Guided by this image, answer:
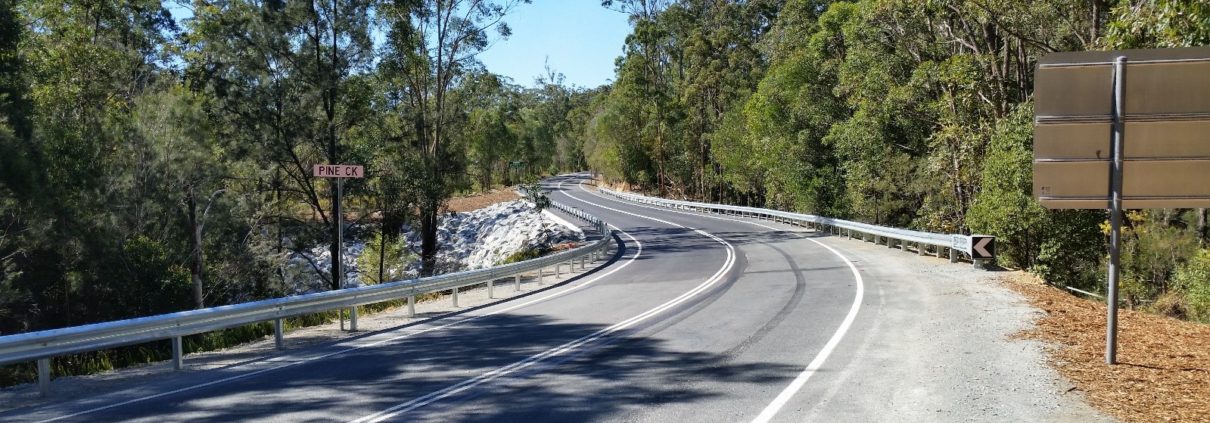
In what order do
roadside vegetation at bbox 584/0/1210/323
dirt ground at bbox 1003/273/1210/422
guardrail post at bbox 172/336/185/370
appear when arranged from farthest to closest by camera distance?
roadside vegetation at bbox 584/0/1210/323
guardrail post at bbox 172/336/185/370
dirt ground at bbox 1003/273/1210/422

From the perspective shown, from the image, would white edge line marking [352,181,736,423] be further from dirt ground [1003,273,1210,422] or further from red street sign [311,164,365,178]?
dirt ground [1003,273,1210,422]

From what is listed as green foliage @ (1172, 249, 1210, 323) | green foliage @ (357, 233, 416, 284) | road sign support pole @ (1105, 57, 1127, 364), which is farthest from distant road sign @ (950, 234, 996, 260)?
green foliage @ (357, 233, 416, 284)

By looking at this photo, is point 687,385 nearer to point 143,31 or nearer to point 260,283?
point 260,283

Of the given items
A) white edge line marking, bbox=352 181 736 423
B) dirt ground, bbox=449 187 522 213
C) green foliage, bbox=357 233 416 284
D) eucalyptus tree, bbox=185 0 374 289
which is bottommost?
green foliage, bbox=357 233 416 284

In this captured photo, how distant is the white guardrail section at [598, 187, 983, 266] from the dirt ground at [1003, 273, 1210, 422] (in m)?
7.03

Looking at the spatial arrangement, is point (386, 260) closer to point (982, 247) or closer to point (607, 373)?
point (982, 247)

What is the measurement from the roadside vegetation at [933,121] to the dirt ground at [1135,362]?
416cm

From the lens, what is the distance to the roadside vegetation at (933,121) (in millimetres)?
21344

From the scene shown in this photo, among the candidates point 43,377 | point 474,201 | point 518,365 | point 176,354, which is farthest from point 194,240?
point 474,201

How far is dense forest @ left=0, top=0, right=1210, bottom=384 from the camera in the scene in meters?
20.3

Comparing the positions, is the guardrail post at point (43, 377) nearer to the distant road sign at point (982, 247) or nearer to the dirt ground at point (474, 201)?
the distant road sign at point (982, 247)

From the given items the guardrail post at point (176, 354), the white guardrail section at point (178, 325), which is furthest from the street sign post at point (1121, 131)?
the guardrail post at point (176, 354)

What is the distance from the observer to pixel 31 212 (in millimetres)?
18766

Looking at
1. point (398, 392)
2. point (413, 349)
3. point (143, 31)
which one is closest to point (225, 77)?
point (143, 31)
